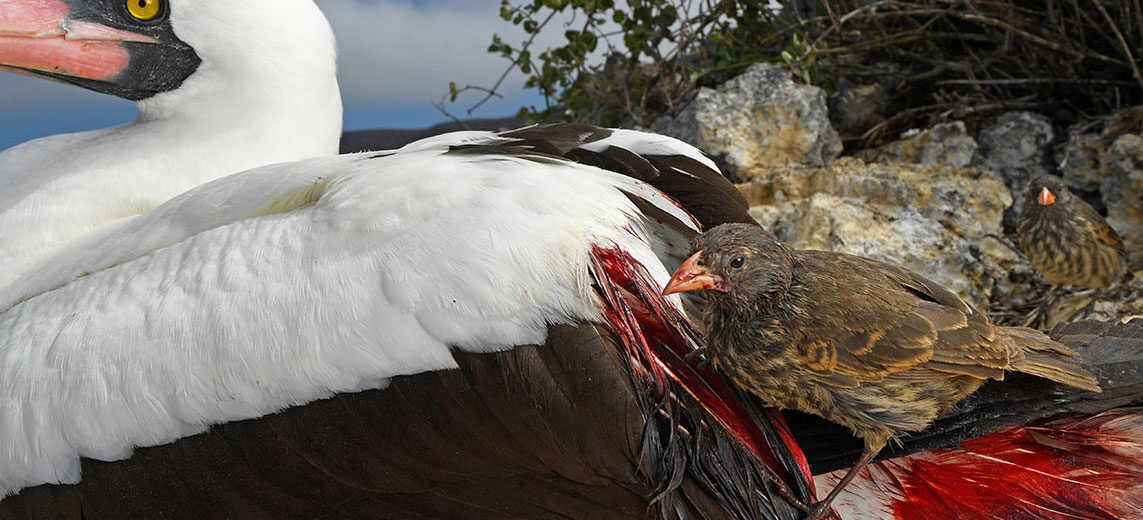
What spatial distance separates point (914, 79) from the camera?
12.3 feet


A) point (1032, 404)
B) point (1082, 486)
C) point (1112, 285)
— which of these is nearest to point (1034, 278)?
point (1112, 285)

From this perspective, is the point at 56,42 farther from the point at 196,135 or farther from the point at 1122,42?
the point at 1122,42

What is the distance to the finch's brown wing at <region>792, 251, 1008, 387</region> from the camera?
1.45 m

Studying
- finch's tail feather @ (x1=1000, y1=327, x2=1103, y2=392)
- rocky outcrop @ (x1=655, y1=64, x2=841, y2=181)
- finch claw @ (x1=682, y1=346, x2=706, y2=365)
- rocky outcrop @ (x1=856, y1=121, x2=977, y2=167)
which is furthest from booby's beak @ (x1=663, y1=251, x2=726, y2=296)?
rocky outcrop @ (x1=856, y1=121, x2=977, y2=167)

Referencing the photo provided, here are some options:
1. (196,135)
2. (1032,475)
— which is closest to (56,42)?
(196,135)

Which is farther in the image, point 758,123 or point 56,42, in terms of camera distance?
point 758,123

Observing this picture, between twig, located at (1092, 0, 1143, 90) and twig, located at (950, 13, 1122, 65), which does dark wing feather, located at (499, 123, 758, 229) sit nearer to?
twig, located at (950, 13, 1122, 65)

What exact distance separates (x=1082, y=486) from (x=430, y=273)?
128 centimetres

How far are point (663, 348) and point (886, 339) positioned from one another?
349 millimetres

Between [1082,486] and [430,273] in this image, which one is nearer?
[430,273]

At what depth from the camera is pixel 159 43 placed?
2.38m

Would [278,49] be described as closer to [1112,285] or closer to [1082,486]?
[1082,486]

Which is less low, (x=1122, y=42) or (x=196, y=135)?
(x=1122, y=42)

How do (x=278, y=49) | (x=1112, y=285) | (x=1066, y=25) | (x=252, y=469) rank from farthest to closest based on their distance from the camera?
1. (x=1066, y=25)
2. (x=1112, y=285)
3. (x=278, y=49)
4. (x=252, y=469)
